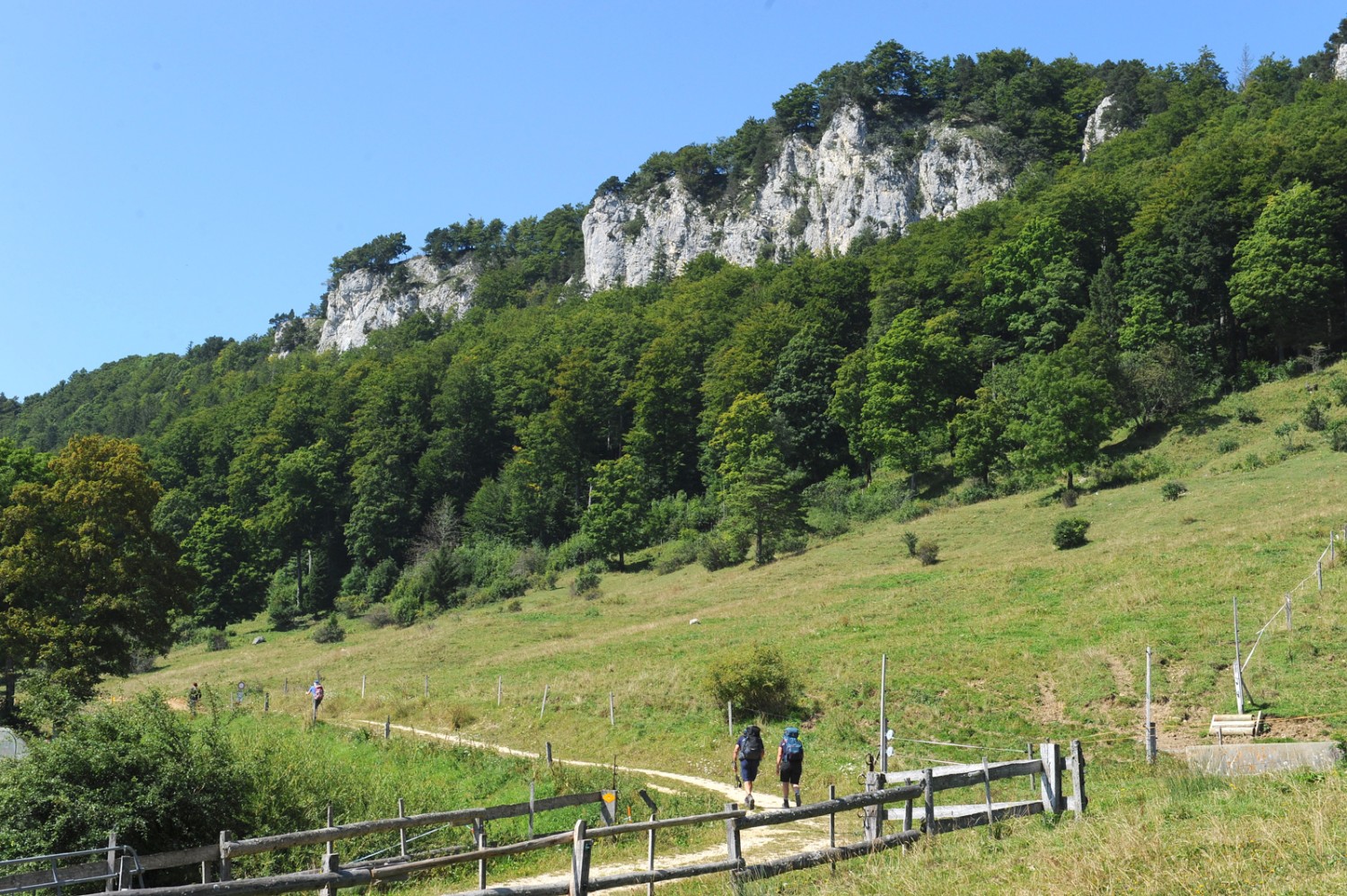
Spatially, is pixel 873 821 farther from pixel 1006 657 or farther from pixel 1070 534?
pixel 1070 534

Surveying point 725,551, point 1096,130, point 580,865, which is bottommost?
point 580,865

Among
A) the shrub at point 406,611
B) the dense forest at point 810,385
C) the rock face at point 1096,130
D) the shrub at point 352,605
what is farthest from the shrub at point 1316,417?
the rock face at point 1096,130

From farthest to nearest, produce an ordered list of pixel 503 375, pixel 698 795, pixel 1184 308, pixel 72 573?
pixel 503 375 → pixel 1184 308 → pixel 72 573 → pixel 698 795

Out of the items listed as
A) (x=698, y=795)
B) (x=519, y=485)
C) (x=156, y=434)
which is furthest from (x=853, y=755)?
(x=156, y=434)

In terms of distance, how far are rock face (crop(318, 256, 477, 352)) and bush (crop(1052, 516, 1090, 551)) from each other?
14842 cm

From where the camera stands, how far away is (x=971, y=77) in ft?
488

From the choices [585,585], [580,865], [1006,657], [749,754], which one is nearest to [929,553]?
[1006,657]

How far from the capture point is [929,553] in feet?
156

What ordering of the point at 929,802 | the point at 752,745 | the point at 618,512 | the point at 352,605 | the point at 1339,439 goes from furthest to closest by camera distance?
the point at 352,605 → the point at 618,512 → the point at 1339,439 → the point at 752,745 → the point at 929,802

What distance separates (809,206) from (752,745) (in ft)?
445

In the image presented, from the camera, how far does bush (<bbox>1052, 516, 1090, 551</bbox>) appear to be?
43.8 m

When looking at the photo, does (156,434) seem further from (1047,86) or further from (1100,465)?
(1047,86)

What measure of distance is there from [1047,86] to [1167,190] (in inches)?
2797

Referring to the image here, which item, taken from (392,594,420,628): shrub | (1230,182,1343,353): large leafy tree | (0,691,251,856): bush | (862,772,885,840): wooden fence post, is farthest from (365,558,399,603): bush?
(862,772,885,840): wooden fence post
